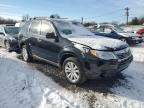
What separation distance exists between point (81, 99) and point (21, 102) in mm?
1416

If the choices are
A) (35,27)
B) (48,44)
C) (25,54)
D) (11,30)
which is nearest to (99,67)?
(48,44)

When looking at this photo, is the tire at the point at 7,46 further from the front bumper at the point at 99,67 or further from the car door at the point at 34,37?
the front bumper at the point at 99,67

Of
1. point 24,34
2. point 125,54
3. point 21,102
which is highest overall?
point 24,34

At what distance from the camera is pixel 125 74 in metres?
7.75

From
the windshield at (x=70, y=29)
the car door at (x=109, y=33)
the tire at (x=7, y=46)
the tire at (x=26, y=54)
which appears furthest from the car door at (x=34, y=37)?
the car door at (x=109, y=33)

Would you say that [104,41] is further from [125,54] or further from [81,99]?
[81,99]

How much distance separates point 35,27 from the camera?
8.30 meters

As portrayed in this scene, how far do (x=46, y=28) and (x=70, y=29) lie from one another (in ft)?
2.63

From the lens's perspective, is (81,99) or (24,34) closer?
(81,99)

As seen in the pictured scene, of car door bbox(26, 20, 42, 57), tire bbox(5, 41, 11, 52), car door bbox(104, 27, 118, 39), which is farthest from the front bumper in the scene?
car door bbox(104, 27, 118, 39)

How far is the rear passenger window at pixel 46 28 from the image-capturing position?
7377mm

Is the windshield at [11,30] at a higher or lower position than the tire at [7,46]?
higher

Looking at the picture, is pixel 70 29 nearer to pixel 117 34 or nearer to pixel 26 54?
pixel 26 54

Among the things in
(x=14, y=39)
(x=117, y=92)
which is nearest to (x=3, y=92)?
(x=117, y=92)
